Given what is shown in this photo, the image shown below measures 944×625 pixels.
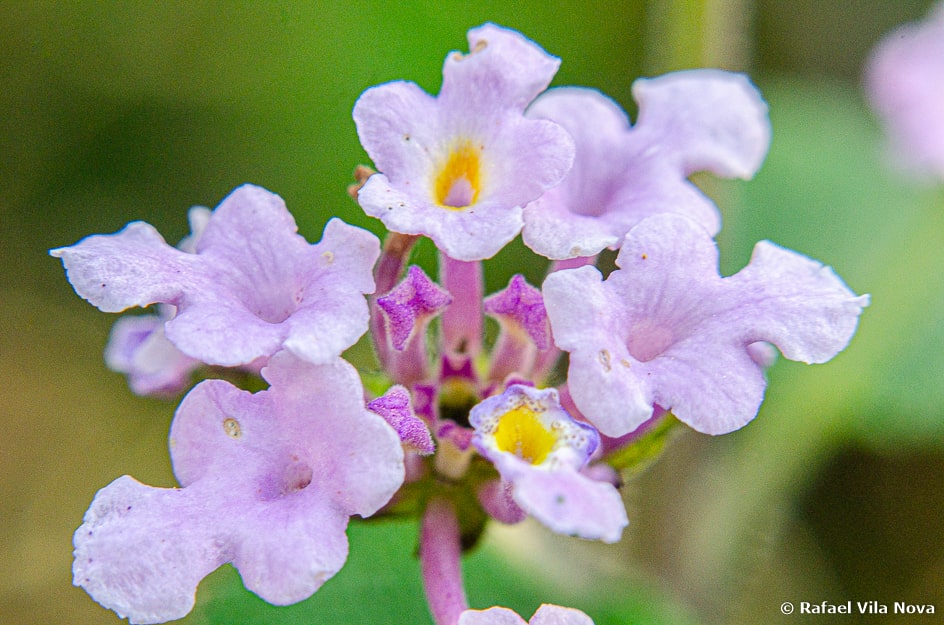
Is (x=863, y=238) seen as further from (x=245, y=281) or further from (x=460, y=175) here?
(x=245, y=281)

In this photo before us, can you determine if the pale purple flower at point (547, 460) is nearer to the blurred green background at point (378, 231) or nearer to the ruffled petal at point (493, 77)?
the ruffled petal at point (493, 77)

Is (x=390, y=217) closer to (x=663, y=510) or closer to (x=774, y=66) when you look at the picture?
(x=663, y=510)

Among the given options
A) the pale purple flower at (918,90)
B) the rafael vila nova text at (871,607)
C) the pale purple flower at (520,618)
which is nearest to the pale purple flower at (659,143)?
the pale purple flower at (520,618)

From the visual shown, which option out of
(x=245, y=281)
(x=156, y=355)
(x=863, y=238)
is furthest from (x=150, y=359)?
(x=863, y=238)

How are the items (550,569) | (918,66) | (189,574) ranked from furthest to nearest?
(918,66) → (550,569) → (189,574)

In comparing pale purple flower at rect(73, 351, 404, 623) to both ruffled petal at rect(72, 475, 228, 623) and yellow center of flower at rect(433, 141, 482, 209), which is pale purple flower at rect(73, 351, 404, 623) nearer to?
ruffled petal at rect(72, 475, 228, 623)

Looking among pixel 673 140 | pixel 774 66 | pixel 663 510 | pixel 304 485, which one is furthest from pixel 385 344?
pixel 774 66

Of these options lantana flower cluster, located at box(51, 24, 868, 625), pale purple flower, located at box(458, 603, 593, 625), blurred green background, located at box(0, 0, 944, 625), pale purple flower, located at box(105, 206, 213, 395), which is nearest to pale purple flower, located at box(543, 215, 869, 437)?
lantana flower cluster, located at box(51, 24, 868, 625)
